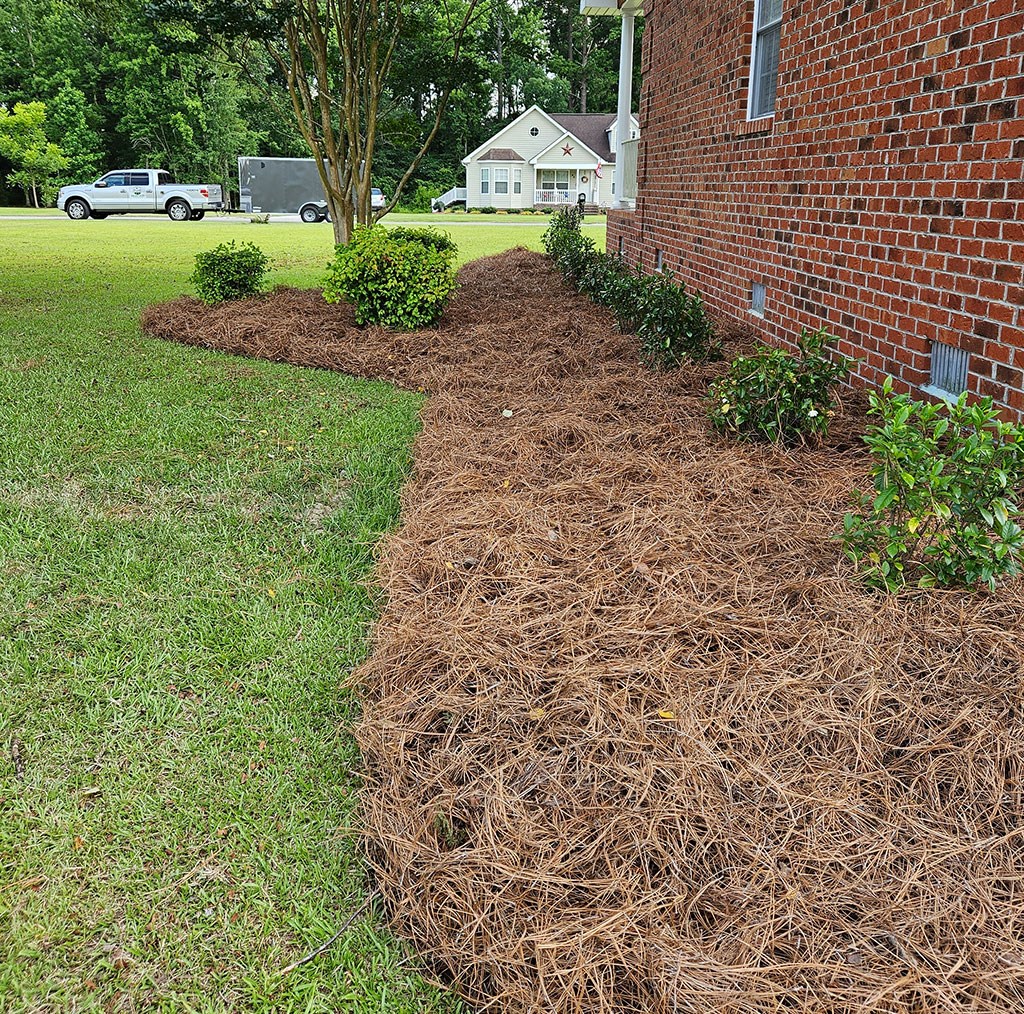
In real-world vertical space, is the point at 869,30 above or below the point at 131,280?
above

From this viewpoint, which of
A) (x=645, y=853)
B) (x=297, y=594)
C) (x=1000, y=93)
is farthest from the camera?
(x=297, y=594)

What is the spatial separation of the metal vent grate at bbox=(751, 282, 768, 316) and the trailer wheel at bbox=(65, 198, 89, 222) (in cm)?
3377

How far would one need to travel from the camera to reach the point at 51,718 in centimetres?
308

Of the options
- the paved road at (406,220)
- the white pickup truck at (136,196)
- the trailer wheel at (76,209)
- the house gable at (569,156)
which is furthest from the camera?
the house gable at (569,156)

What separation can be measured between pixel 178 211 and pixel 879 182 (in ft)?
113

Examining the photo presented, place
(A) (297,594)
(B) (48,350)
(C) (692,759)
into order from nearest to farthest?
(C) (692,759) → (A) (297,594) → (B) (48,350)

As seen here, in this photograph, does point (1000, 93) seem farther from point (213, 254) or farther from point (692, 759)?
point (213, 254)

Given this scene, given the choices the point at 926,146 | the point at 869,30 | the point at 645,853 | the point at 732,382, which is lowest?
the point at 645,853

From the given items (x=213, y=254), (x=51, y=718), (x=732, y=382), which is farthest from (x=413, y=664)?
(x=213, y=254)

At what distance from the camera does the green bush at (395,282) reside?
8703 mm

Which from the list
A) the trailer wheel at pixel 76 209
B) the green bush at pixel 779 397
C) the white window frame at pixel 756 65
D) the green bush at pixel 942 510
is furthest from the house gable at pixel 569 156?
the green bush at pixel 942 510

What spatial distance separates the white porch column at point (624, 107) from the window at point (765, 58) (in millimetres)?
5711

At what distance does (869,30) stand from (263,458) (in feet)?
13.1

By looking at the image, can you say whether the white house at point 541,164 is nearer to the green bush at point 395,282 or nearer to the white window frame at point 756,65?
the green bush at point 395,282
